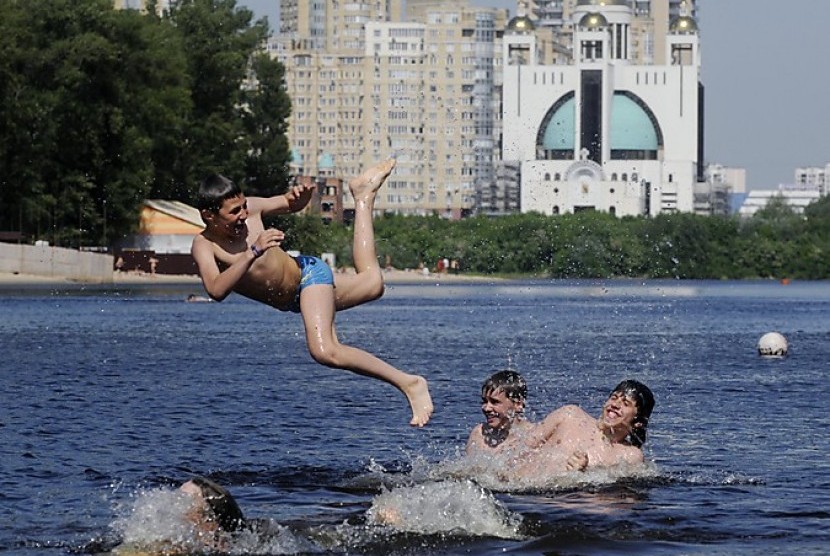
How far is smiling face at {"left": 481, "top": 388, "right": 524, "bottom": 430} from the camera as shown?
1794cm

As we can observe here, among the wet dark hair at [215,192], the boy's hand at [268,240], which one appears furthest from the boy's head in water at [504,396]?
the wet dark hair at [215,192]

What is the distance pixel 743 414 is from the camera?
88.2 ft

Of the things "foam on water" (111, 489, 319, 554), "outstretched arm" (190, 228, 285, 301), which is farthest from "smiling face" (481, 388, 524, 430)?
"outstretched arm" (190, 228, 285, 301)

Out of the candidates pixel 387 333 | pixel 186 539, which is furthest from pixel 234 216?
pixel 387 333

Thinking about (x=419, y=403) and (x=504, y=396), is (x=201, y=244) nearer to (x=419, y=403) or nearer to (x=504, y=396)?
(x=419, y=403)

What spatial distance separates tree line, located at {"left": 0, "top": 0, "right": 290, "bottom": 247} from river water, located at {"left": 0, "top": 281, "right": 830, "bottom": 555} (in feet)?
118

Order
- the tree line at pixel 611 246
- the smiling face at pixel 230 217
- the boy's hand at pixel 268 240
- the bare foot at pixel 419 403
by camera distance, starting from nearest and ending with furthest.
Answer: the boy's hand at pixel 268 240
the smiling face at pixel 230 217
the bare foot at pixel 419 403
the tree line at pixel 611 246

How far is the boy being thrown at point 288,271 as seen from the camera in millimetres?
15023

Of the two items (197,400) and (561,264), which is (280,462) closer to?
(197,400)

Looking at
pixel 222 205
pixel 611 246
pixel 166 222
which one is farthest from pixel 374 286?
pixel 611 246

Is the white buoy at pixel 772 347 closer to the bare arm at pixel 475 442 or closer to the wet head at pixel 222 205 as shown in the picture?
the bare arm at pixel 475 442

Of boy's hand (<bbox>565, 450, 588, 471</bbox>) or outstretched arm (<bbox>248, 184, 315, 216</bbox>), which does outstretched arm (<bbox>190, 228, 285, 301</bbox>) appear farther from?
boy's hand (<bbox>565, 450, 588, 471</bbox>)

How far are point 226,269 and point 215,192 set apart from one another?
633 millimetres

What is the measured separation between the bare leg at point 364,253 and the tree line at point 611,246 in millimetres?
109220
